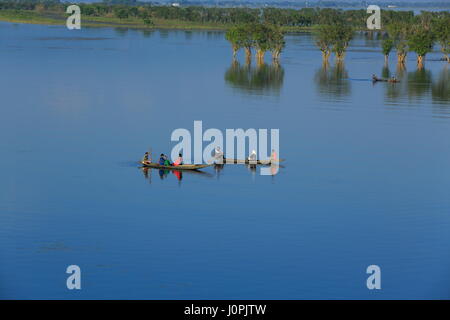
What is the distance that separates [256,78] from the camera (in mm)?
112188

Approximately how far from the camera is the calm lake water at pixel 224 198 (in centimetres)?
3834

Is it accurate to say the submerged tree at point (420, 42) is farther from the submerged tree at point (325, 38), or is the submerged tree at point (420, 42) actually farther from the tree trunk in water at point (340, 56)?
the submerged tree at point (325, 38)

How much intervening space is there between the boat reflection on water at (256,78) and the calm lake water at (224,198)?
1785 mm

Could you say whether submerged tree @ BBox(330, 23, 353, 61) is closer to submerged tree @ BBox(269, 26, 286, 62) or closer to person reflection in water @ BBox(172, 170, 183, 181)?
submerged tree @ BBox(269, 26, 286, 62)

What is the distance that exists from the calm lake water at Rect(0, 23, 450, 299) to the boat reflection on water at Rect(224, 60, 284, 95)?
5.85 ft

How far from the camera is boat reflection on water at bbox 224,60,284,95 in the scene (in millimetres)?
100988

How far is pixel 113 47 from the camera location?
160500mm
